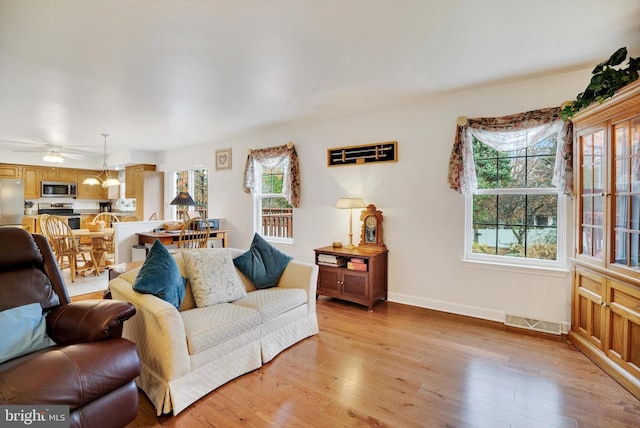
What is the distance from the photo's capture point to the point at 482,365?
2385 millimetres

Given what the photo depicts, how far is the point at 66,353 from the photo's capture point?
1.45 metres

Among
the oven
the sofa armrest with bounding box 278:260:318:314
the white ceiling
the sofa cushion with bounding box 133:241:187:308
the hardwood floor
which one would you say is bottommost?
the hardwood floor

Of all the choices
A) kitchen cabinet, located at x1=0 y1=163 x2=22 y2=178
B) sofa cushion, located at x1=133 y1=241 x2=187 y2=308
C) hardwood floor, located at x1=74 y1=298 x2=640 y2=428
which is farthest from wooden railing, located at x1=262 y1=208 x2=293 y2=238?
kitchen cabinet, located at x1=0 y1=163 x2=22 y2=178

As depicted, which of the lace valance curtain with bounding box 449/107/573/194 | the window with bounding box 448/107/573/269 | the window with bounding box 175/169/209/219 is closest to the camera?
the lace valance curtain with bounding box 449/107/573/194

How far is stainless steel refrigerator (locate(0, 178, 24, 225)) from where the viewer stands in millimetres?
6402

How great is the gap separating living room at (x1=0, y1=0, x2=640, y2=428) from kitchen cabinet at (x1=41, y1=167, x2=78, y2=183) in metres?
2.40

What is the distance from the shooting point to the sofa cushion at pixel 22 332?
1471mm

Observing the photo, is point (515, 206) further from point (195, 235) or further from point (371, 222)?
point (195, 235)

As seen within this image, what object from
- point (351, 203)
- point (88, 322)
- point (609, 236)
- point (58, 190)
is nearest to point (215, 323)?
point (88, 322)

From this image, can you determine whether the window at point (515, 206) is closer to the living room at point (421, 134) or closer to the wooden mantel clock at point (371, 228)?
the living room at point (421, 134)

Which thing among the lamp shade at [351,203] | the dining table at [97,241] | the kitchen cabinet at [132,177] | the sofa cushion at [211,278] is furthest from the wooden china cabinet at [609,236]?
the kitchen cabinet at [132,177]

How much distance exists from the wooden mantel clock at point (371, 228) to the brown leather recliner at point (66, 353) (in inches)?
109
